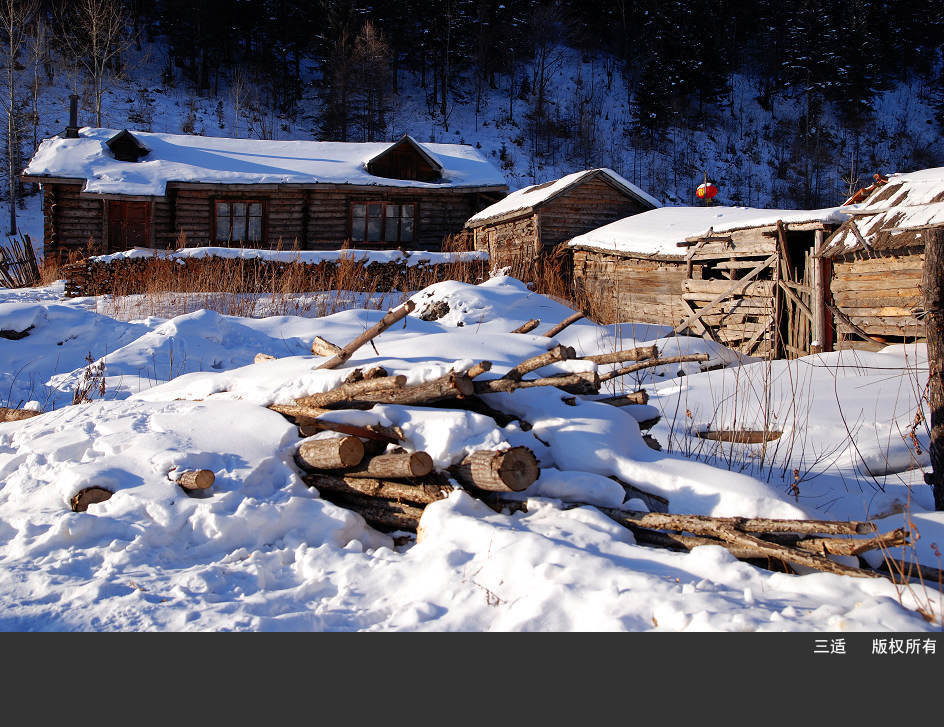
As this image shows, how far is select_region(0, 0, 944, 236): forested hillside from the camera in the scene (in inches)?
1516

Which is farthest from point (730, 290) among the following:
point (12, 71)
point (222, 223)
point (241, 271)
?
point (12, 71)

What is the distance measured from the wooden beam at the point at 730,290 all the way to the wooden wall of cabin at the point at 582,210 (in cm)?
584

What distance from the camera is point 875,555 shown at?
3162 mm

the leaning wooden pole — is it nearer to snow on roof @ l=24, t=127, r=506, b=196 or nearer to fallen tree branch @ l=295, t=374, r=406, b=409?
fallen tree branch @ l=295, t=374, r=406, b=409

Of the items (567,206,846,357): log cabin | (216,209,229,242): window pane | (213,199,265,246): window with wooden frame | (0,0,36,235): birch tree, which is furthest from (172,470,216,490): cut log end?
(0,0,36,235): birch tree

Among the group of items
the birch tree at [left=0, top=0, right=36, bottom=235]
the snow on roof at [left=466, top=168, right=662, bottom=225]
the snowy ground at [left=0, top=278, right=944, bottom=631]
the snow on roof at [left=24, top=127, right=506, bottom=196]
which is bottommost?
the snowy ground at [left=0, top=278, right=944, bottom=631]

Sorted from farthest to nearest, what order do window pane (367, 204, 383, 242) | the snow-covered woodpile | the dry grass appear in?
window pane (367, 204, 383, 242) → the snow-covered woodpile → the dry grass

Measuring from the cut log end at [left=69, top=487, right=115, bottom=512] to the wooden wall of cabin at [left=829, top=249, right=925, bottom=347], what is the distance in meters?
10.3

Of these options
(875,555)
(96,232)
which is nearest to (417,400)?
(875,555)

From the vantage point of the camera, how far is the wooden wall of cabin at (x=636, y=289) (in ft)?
48.6

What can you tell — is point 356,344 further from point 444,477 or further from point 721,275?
point 721,275

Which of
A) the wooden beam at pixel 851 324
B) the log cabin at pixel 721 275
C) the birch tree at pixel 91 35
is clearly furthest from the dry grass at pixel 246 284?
the birch tree at pixel 91 35
